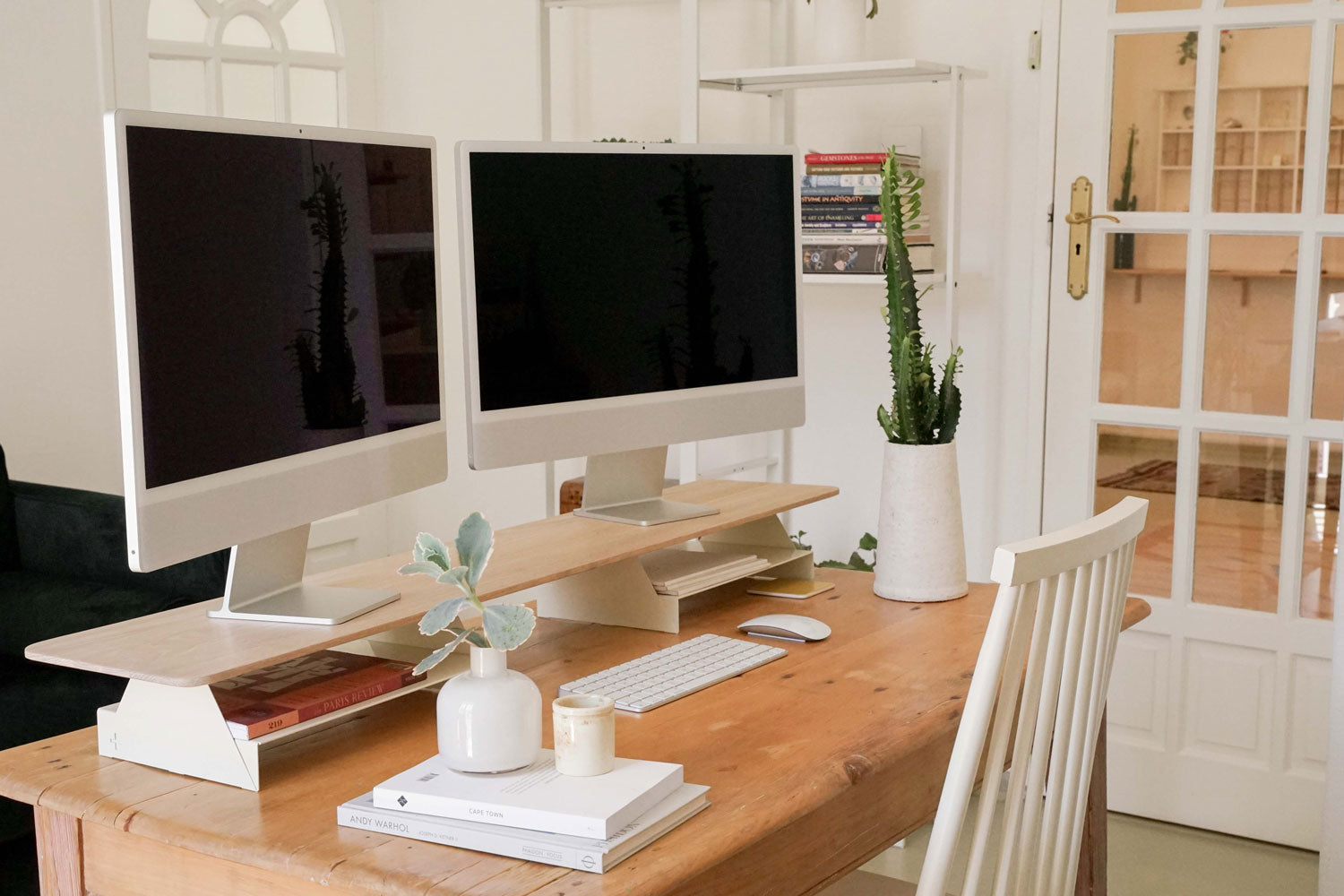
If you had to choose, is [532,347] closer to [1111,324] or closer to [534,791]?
[534,791]

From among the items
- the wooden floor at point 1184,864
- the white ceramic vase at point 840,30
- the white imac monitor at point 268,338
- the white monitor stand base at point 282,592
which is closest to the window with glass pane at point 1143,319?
the white ceramic vase at point 840,30

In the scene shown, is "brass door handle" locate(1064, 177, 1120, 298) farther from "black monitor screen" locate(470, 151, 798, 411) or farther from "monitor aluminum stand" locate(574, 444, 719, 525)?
"monitor aluminum stand" locate(574, 444, 719, 525)

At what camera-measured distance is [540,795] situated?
3.84ft

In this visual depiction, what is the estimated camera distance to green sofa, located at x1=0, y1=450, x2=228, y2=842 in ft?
Answer: 7.88

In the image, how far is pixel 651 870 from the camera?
3.60 feet

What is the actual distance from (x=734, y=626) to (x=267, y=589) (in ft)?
2.08

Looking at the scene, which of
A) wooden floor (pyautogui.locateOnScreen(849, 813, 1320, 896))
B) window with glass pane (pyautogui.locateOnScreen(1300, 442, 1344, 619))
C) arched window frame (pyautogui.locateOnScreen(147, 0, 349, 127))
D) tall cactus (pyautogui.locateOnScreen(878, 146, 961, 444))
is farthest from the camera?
arched window frame (pyautogui.locateOnScreen(147, 0, 349, 127))

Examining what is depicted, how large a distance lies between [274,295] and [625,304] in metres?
0.59

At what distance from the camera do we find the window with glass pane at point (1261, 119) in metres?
2.83

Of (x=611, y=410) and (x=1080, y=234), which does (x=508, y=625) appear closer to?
Result: (x=611, y=410)

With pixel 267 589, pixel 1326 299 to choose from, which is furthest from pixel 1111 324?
pixel 267 589

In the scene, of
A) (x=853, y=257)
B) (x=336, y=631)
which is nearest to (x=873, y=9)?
(x=853, y=257)

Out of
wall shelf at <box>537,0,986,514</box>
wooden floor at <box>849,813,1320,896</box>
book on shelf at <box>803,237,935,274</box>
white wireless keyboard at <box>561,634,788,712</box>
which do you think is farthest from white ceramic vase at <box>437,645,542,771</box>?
book on shelf at <box>803,237,935,274</box>

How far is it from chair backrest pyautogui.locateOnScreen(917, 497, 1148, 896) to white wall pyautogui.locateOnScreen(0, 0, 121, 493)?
2.77 meters
